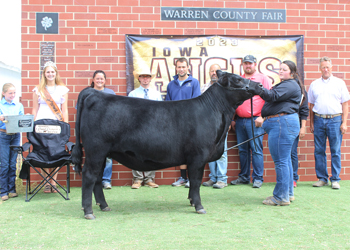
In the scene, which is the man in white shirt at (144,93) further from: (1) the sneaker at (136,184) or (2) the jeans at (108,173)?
(2) the jeans at (108,173)

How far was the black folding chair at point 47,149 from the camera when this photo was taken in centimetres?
443

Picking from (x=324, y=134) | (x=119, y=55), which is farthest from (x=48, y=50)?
(x=324, y=134)

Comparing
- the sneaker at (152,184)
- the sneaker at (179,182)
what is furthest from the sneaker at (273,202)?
the sneaker at (152,184)

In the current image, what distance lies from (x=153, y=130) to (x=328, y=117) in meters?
3.26

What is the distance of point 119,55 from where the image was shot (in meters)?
5.62

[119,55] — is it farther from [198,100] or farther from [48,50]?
[198,100]

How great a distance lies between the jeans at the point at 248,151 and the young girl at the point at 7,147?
3.58 metres

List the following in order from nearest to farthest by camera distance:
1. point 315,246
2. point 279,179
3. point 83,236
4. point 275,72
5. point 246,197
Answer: point 315,246
point 83,236
point 279,179
point 246,197
point 275,72

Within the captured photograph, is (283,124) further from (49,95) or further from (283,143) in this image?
(49,95)

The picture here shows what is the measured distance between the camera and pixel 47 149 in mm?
4605

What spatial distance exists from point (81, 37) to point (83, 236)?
3.75 metres

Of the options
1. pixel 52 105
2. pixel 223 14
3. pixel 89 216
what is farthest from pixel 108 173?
pixel 223 14

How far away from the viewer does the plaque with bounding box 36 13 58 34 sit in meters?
5.46

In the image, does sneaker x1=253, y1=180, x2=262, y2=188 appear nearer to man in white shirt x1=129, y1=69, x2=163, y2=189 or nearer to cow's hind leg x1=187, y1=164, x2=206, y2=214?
man in white shirt x1=129, y1=69, x2=163, y2=189
